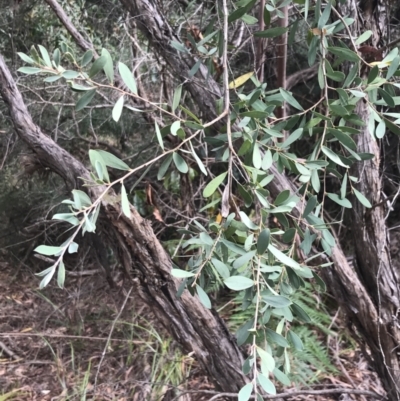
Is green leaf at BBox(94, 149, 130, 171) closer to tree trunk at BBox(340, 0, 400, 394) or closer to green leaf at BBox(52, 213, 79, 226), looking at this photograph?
green leaf at BBox(52, 213, 79, 226)

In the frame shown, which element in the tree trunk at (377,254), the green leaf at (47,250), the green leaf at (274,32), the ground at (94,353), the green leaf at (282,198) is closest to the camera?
the green leaf at (47,250)

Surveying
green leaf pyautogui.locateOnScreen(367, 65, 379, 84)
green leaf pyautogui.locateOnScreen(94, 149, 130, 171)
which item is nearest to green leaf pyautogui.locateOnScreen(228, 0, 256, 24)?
green leaf pyautogui.locateOnScreen(367, 65, 379, 84)

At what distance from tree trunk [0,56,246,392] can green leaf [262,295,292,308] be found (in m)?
0.62

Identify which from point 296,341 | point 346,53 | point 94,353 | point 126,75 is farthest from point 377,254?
point 94,353

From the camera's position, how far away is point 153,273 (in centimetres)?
120

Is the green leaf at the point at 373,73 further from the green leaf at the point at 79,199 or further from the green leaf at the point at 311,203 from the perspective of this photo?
the green leaf at the point at 79,199

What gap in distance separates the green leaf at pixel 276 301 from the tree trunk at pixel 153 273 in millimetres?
619

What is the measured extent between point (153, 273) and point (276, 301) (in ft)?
2.11

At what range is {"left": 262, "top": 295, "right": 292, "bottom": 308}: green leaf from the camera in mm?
605

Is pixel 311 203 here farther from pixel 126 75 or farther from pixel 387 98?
pixel 126 75

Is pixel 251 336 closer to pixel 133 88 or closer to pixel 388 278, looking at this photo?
pixel 133 88

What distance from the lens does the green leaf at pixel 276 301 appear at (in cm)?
61

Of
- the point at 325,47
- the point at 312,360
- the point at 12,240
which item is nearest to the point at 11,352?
the point at 12,240

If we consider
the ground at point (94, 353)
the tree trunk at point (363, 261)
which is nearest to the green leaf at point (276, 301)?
the tree trunk at point (363, 261)
